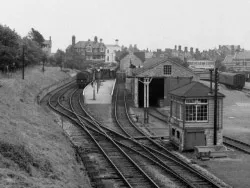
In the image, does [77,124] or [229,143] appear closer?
[229,143]

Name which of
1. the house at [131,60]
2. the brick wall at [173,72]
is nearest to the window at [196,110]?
the brick wall at [173,72]

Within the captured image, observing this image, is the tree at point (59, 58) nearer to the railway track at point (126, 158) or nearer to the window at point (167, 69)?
the window at point (167, 69)

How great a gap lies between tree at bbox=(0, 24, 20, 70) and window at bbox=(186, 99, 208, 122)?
33.3 m

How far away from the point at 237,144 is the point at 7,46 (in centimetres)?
3648

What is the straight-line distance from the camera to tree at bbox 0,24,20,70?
52.6 meters

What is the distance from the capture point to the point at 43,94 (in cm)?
5403

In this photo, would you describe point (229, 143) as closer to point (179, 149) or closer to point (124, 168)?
point (179, 149)

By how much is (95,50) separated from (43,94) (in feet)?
313

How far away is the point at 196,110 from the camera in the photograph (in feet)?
83.1

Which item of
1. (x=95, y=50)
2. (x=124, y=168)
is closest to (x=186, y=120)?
(x=124, y=168)

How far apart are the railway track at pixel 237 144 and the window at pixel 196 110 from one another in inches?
112

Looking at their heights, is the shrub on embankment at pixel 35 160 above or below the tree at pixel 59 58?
below

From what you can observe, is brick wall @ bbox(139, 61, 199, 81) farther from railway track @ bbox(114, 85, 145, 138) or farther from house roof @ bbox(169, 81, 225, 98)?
house roof @ bbox(169, 81, 225, 98)

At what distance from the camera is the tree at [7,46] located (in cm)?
5258
